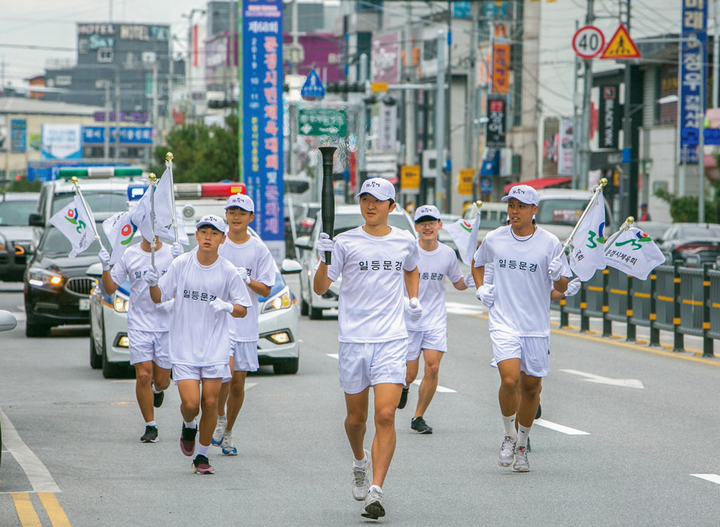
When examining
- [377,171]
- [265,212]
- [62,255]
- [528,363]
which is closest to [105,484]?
[528,363]

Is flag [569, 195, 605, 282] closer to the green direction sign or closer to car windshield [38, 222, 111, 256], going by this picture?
car windshield [38, 222, 111, 256]

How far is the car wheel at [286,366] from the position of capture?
44.7 feet

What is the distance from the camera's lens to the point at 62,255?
18.0 meters

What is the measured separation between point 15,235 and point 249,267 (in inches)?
780

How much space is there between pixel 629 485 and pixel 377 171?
76.6m

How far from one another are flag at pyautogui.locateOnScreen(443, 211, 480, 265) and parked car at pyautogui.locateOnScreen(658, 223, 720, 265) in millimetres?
18032

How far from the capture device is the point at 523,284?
8.28m

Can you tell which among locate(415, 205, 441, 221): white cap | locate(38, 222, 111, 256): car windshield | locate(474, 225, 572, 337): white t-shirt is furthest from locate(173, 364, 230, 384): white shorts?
locate(38, 222, 111, 256): car windshield

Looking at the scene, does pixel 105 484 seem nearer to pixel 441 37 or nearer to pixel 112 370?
pixel 112 370

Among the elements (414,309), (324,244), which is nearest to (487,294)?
(414,309)

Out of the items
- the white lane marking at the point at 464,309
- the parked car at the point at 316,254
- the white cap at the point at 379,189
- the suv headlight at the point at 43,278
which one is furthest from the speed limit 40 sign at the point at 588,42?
the white cap at the point at 379,189

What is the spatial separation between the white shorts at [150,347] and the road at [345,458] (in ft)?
2.12

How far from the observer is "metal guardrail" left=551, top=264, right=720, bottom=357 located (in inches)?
622

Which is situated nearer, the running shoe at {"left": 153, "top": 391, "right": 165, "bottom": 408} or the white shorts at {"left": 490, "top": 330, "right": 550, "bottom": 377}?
the white shorts at {"left": 490, "top": 330, "right": 550, "bottom": 377}
